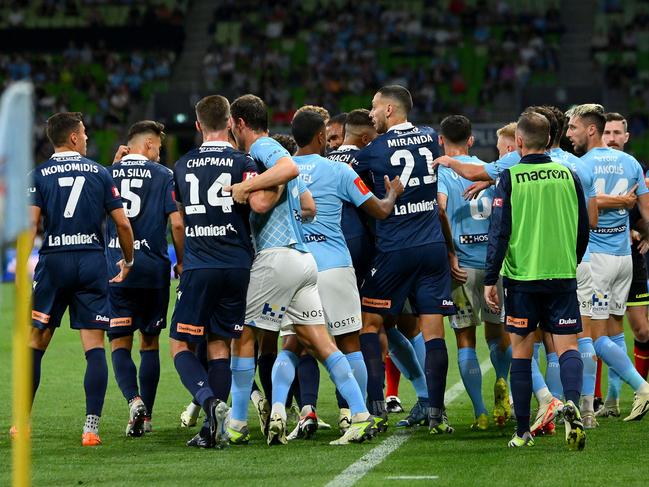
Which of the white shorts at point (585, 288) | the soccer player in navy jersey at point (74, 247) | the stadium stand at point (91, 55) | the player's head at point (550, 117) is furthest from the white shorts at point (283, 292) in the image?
the stadium stand at point (91, 55)

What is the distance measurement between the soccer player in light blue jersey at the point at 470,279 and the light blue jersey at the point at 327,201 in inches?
36.2

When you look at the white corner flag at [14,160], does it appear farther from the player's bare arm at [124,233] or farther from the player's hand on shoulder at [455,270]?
the player's hand on shoulder at [455,270]

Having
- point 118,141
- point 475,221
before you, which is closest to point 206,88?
point 118,141

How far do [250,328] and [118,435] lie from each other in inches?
55.7

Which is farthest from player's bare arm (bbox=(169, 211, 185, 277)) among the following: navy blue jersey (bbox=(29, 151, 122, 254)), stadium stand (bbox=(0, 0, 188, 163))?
stadium stand (bbox=(0, 0, 188, 163))

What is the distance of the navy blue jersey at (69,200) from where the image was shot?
26.7 feet

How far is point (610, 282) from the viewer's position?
9367mm

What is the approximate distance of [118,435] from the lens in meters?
8.66

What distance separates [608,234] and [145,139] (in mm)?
3681

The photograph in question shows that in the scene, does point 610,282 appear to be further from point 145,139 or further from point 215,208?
point 145,139

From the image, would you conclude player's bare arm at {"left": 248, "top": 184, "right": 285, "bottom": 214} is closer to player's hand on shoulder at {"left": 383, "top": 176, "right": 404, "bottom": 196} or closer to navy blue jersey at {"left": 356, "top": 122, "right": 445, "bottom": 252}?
player's hand on shoulder at {"left": 383, "top": 176, "right": 404, "bottom": 196}

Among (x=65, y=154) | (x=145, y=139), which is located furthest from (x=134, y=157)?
(x=65, y=154)

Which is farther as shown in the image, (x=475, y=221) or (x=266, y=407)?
(x=475, y=221)

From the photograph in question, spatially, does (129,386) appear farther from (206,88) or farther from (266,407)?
(206,88)
